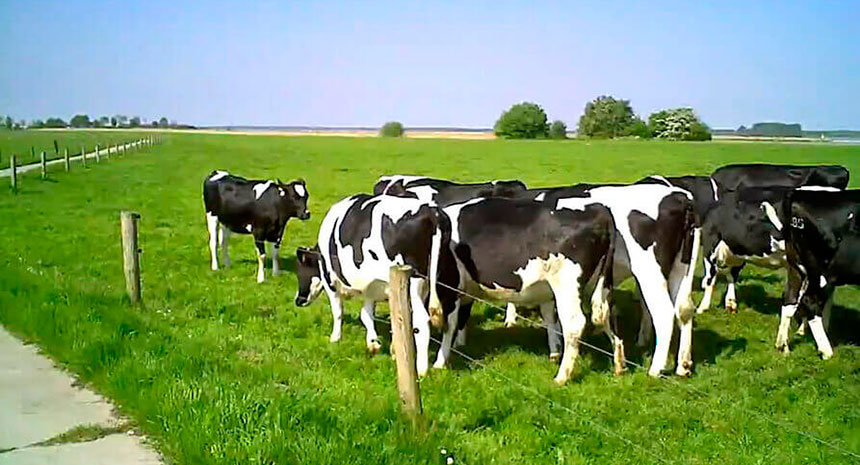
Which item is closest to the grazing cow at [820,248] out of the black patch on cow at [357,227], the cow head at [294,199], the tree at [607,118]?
the black patch on cow at [357,227]

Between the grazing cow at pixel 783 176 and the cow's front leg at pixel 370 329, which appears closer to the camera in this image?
the cow's front leg at pixel 370 329

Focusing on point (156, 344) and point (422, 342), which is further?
point (422, 342)

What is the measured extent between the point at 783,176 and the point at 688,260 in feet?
23.9

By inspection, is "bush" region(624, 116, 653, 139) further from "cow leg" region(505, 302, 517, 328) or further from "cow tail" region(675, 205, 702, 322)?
"cow tail" region(675, 205, 702, 322)

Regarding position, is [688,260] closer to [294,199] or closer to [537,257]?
[537,257]

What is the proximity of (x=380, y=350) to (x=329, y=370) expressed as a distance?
114 centimetres

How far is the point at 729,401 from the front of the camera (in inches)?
309

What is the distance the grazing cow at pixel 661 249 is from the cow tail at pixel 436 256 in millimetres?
1183

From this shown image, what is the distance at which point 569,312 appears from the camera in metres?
8.27

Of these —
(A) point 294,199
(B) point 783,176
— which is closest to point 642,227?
(A) point 294,199

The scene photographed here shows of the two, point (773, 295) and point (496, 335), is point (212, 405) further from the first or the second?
point (773, 295)

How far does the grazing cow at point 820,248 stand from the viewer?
9453 mm

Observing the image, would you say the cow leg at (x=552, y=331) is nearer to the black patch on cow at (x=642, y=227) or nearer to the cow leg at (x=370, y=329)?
the black patch on cow at (x=642, y=227)

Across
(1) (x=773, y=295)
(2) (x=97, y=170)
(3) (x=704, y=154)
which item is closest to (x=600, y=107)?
(3) (x=704, y=154)
